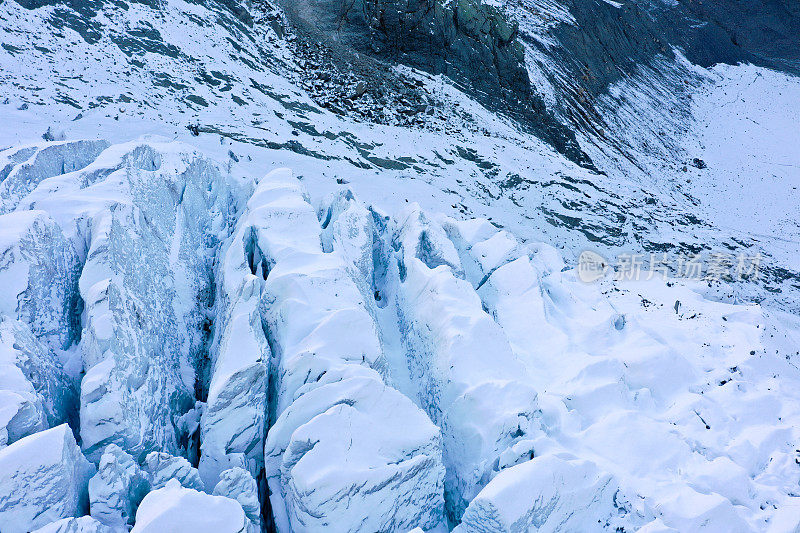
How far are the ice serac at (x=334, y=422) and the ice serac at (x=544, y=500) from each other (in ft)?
3.36

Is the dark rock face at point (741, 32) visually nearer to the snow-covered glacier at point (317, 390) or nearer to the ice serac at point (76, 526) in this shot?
the snow-covered glacier at point (317, 390)

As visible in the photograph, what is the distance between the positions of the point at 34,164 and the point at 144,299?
4.70 meters

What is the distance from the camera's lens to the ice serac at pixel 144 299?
21.6 feet

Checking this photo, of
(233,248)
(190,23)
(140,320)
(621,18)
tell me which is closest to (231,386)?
(140,320)

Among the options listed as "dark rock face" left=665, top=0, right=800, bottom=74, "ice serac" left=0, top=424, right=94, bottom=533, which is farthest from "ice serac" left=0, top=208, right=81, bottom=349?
"dark rock face" left=665, top=0, right=800, bottom=74

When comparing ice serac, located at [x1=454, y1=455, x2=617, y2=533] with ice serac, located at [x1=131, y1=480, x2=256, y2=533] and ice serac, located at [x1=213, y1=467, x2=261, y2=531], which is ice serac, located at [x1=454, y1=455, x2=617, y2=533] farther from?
ice serac, located at [x1=131, y1=480, x2=256, y2=533]

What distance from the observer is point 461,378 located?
8.87 meters

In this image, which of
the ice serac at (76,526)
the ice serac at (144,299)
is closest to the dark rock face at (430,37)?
the ice serac at (144,299)

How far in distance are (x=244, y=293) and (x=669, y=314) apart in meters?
15.0

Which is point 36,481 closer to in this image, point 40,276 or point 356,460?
point 40,276

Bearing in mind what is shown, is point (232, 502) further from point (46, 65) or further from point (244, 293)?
A: point (46, 65)

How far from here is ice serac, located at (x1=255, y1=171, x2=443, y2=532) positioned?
6.43 m

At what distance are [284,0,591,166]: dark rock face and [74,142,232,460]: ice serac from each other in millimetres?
21750

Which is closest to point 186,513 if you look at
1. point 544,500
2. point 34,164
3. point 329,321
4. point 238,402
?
point 238,402
